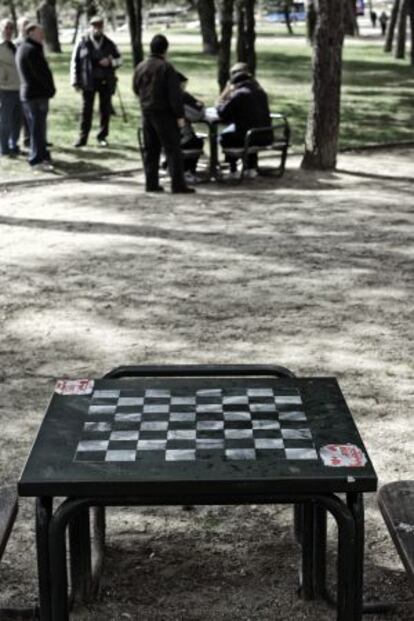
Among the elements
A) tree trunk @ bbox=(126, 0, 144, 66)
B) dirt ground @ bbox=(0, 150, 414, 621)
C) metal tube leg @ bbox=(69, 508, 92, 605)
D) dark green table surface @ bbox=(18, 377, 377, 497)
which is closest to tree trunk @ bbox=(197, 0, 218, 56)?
tree trunk @ bbox=(126, 0, 144, 66)

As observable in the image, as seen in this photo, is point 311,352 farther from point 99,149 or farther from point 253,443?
point 99,149

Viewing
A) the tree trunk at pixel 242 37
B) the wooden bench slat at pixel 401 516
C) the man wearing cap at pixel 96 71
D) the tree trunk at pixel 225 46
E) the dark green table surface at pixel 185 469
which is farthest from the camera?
the tree trunk at pixel 242 37

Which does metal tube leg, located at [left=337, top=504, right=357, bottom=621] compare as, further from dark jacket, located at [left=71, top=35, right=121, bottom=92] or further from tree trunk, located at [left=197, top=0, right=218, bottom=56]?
tree trunk, located at [left=197, top=0, right=218, bottom=56]

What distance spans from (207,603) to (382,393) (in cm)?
236

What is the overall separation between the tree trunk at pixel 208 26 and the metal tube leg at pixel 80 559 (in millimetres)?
32714

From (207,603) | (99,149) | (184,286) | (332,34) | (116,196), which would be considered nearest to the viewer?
(207,603)

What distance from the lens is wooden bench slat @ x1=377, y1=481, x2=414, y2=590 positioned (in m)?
3.42

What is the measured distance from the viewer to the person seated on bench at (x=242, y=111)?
1266cm

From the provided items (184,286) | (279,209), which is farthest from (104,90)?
(184,286)

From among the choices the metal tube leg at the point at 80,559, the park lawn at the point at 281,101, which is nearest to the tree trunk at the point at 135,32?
the park lawn at the point at 281,101

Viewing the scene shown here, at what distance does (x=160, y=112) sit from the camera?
11969 mm

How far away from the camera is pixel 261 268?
895cm

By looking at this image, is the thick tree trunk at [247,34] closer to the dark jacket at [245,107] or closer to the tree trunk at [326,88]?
the tree trunk at [326,88]

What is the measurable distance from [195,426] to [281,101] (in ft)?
64.2
